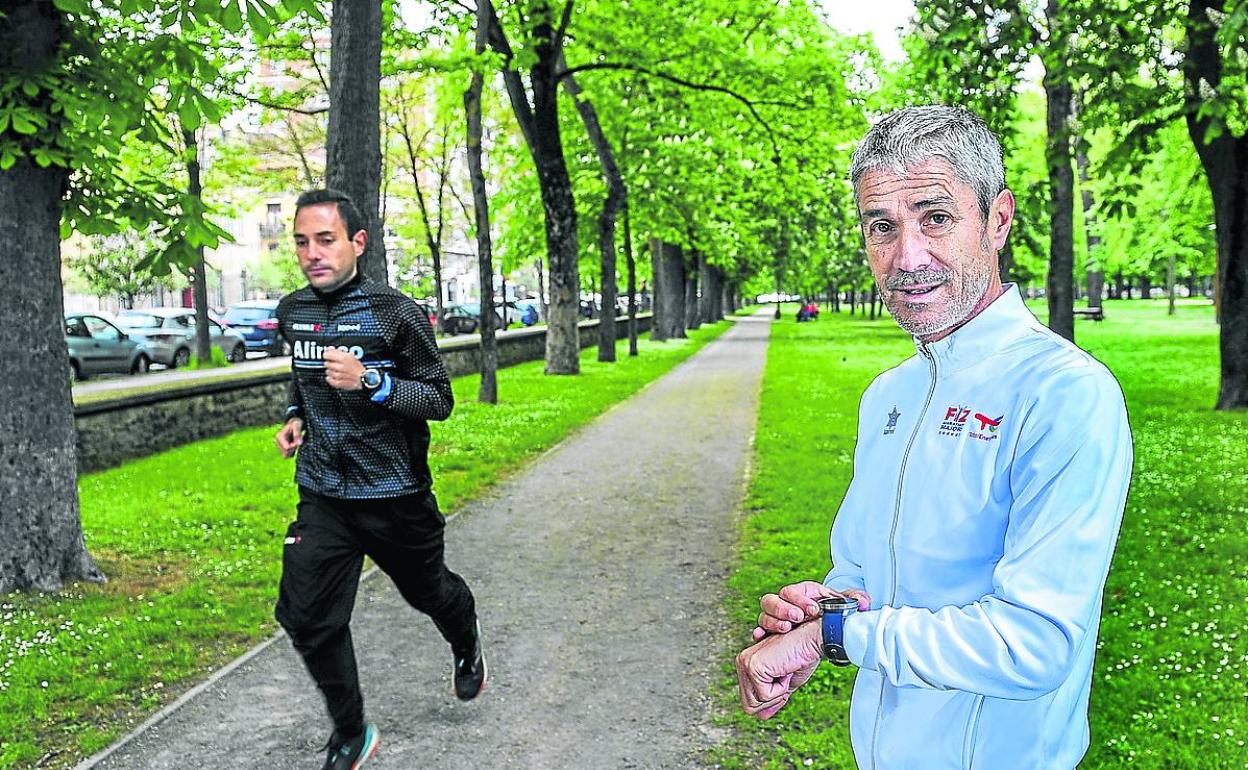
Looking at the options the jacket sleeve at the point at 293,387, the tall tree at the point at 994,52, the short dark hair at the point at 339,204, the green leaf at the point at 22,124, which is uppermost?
the tall tree at the point at 994,52

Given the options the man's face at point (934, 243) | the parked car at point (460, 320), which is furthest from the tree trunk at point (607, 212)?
the man's face at point (934, 243)

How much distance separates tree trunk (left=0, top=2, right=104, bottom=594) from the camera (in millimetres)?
7156

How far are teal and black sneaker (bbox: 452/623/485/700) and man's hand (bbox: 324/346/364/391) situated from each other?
4.87ft

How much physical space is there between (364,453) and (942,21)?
32.6ft

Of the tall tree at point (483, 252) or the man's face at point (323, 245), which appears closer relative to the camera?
the man's face at point (323, 245)

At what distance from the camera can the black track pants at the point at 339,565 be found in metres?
4.39

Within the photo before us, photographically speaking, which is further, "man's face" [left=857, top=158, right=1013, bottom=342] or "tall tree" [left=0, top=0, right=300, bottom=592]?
"tall tree" [left=0, top=0, right=300, bottom=592]

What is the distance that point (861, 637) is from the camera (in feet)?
5.95

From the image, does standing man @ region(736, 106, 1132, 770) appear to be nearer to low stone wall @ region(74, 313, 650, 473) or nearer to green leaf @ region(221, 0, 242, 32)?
green leaf @ region(221, 0, 242, 32)

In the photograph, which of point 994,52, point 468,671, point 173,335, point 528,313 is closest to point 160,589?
point 468,671

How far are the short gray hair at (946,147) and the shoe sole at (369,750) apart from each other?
11.2ft

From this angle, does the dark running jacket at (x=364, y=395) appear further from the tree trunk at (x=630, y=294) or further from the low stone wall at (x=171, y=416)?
A: the tree trunk at (x=630, y=294)

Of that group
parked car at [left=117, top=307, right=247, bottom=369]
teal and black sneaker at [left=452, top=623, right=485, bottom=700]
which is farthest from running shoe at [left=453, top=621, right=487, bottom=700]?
parked car at [left=117, top=307, right=247, bottom=369]

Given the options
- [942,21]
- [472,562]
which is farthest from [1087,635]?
[942,21]
